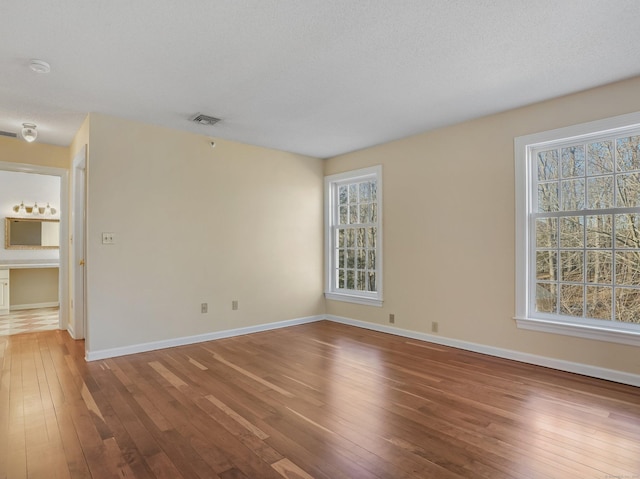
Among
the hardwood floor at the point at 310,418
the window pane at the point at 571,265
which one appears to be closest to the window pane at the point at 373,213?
the hardwood floor at the point at 310,418

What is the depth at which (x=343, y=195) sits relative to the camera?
5.71 m

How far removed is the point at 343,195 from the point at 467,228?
2.20m

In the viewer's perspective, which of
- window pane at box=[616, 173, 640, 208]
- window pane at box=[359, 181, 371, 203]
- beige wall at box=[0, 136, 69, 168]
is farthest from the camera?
window pane at box=[359, 181, 371, 203]

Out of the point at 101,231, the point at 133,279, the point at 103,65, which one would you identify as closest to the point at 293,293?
the point at 133,279

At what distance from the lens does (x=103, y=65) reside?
2725 mm

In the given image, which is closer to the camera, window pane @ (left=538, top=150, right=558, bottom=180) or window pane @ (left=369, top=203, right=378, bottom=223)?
window pane @ (left=538, top=150, right=558, bottom=180)

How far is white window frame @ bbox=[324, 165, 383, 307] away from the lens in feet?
16.3

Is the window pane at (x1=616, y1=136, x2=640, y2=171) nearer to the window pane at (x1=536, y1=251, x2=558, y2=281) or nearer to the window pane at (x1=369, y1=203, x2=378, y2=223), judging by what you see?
the window pane at (x1=536, y1=251, x2=558, y2=281)

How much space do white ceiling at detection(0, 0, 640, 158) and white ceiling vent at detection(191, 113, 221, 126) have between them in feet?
0.23

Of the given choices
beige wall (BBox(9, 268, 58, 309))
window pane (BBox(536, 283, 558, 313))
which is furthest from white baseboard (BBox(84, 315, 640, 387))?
beige wall (BBox(9, 268, 58, 309))

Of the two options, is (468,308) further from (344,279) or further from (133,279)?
(133,279)

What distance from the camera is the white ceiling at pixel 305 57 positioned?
82.8 inches

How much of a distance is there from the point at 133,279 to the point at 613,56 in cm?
473

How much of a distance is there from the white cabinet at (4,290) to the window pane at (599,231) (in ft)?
27.4
